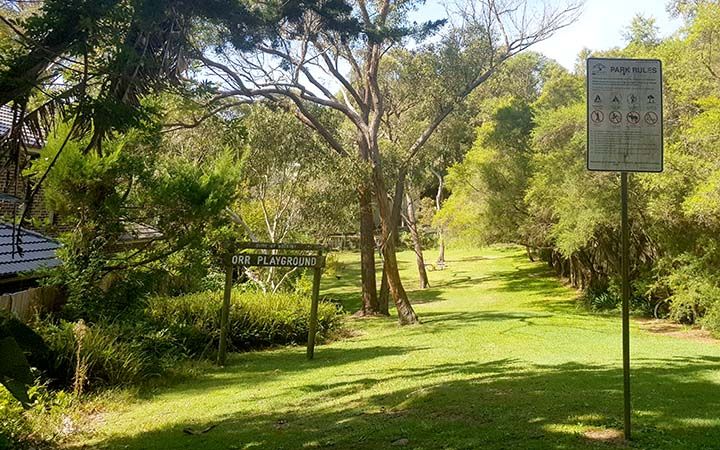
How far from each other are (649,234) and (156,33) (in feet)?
55.8

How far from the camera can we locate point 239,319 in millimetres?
13227

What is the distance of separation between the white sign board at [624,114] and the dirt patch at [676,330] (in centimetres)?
1205

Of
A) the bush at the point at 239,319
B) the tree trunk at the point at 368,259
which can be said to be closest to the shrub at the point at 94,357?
the bush at the point at 239,319

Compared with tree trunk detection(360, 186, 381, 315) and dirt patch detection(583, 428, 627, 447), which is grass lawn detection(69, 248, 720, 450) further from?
tree trunk detection(360, 186, 381, 315)

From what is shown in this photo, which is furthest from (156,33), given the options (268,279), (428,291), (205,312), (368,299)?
(428,291)

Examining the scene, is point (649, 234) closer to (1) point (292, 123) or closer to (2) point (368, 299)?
(2) point (368, 299)

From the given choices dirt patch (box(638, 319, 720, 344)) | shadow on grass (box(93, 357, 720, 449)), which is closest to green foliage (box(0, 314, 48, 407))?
shadow on grass (box(93, 357, 720, 449))

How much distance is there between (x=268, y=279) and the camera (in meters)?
19.4

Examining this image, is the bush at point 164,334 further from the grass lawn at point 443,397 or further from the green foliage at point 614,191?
the green foliage at point 614,191

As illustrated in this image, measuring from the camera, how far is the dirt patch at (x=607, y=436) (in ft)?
16.1

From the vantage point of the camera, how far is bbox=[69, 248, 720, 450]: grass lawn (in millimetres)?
5422

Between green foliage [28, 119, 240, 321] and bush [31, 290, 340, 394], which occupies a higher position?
green foliage [28, 119, 240, 321]

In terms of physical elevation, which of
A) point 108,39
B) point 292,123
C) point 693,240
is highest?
point 292,123

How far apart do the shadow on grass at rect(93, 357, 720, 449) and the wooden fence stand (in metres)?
4.19
